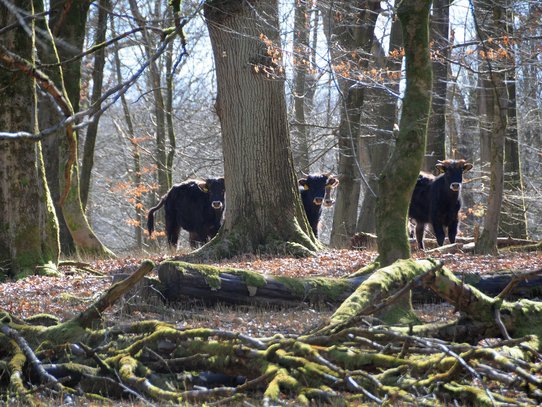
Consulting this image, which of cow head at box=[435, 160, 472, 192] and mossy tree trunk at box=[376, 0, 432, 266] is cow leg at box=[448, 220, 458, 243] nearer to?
cow head at box=[435, 160, 472, 192]

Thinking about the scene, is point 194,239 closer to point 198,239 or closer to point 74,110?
point 198,239

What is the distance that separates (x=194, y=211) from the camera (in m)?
20.1

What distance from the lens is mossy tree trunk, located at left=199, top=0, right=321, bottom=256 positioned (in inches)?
508

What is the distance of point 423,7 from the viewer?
24.6 ft

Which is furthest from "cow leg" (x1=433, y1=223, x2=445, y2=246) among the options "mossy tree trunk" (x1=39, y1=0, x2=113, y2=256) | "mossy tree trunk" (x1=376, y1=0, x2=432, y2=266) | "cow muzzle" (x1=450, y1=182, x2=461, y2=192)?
"mossy tree trunk" (x1=376, y1=0, x2=432, y2=266)

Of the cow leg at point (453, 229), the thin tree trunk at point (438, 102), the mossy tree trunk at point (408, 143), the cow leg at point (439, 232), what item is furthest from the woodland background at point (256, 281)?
the thin tree trunk at point (438, 102)

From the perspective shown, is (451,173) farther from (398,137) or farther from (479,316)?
(479,316)

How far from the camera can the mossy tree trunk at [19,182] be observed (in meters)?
11.3

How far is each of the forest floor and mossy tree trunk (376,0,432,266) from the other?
0.85m

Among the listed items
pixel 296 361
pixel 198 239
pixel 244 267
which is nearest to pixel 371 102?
pixel 198 239

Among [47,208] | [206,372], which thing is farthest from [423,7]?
[47,208]

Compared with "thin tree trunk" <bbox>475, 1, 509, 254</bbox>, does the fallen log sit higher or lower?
lower

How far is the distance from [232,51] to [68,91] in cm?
553

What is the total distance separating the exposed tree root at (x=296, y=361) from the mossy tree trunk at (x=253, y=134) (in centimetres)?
684
